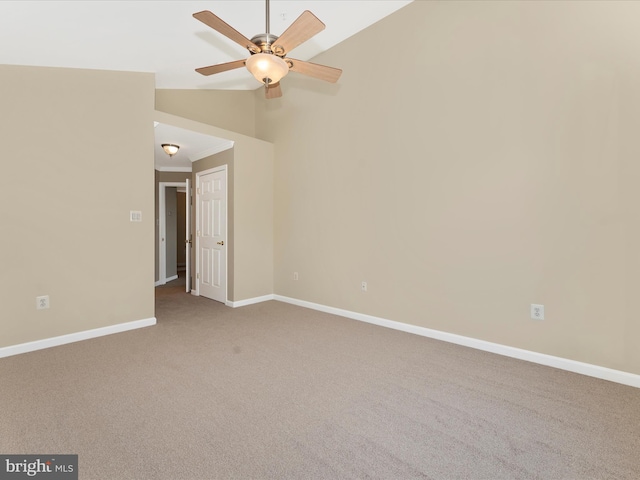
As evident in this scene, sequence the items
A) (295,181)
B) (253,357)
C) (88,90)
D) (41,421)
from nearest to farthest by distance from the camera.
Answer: (41,421), (253,357), (88,90), (295,181)

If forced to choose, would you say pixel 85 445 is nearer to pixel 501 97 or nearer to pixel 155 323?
pixel 155 323

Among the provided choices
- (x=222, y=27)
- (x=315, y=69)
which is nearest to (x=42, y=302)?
(x=222, y=27)

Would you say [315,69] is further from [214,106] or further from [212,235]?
[212,235]

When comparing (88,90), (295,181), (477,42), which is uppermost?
(477,42)

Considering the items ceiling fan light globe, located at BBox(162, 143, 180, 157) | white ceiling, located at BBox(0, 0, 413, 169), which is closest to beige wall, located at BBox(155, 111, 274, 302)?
ceiling fan light globe, located at BBox(162, 143, 180, 157)

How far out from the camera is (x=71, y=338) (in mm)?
3334

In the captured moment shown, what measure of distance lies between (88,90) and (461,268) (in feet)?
14.7

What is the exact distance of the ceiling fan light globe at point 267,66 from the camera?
7.56 ft

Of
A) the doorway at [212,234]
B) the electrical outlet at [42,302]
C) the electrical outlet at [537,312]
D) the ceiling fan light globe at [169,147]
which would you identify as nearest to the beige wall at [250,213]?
the doorway at [212,234]

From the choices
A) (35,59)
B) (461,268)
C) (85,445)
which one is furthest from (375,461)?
(35,59)

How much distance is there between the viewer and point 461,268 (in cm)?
330

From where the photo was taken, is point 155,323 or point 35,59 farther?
point 155,323

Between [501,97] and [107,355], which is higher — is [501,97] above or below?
above

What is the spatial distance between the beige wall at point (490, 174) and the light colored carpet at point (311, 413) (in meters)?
0.60
